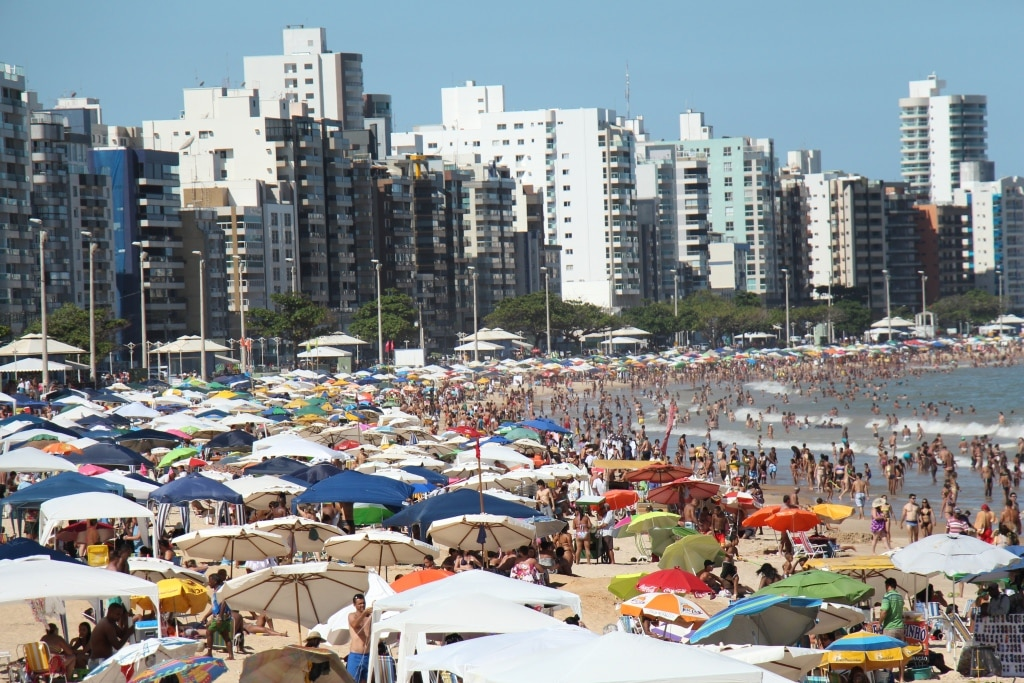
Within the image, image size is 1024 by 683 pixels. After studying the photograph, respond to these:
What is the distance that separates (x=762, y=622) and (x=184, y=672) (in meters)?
5.10

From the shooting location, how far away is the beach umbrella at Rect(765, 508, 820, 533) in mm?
19953

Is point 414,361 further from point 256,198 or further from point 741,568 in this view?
point 741,568

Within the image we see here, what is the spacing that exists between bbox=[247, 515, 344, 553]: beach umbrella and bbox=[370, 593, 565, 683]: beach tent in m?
5.39

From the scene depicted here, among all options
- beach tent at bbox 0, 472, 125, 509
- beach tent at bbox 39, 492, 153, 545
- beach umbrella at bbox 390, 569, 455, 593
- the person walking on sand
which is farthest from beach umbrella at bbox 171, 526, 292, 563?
the person walking on sand

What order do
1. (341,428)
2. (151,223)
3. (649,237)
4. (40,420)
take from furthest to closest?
(649,237), (151,223), (341,428), (40,420)

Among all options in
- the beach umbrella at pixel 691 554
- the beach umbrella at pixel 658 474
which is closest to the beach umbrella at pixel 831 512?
the beach umbrella at pixel 658 474

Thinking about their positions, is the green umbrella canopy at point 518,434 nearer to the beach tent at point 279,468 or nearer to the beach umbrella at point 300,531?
the beach tent at point 279,468

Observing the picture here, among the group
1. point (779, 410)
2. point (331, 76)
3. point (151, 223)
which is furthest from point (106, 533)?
point (331, 76)

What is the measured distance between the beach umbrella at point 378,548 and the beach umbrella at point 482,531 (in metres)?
1.42

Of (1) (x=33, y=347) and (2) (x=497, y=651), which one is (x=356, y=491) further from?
(1) (x=33, y=347)

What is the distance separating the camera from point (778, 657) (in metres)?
10.5

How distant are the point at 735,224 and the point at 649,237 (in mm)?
29741

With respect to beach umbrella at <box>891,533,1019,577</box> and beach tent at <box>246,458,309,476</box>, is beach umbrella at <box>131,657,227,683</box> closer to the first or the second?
beach umbrella at <box>891,533,1019,577</box>

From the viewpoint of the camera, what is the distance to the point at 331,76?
491 feet
